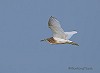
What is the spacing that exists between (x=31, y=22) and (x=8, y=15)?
19 cm

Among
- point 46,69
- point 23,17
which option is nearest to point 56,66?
point 46,69

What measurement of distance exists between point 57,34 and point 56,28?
0.06 metres

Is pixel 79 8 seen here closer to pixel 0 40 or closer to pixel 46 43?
pixel 46 43

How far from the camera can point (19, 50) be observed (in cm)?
245

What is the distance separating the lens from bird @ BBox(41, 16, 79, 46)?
229cm

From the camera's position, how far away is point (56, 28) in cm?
233

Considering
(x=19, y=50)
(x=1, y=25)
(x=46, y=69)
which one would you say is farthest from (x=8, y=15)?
(x=46, y=69)

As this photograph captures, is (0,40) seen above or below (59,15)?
below

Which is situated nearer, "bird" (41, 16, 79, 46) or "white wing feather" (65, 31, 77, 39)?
"bird" (41, 16, 79, 46)

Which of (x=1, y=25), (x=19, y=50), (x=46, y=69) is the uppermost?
(x=1, y=25)

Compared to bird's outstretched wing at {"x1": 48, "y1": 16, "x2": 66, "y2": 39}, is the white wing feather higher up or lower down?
lower down

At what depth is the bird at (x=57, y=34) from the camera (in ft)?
7.53

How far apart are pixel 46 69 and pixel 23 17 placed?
0.45 metres

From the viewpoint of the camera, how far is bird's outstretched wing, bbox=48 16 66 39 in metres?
2.29
